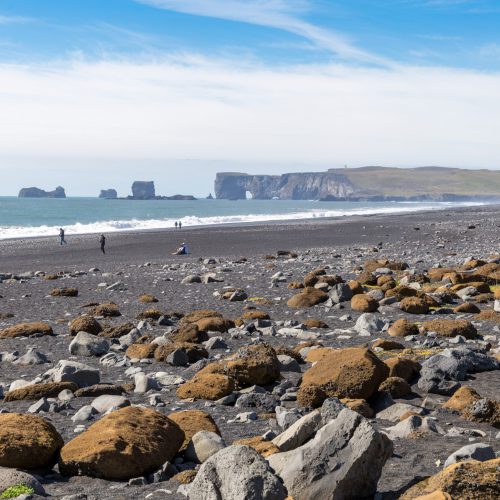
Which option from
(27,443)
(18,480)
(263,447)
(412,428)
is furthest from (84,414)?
(412,428)

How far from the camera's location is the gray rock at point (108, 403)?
8.96m

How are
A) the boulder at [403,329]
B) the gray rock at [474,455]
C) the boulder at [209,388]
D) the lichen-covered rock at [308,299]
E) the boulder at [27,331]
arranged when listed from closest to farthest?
the gray rock at [474,455]
the boulder at [209,388]
the boulder at [403,329]
the boulder at [27,331]
the lichen-covered rock at [308,299]

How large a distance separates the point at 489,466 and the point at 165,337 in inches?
370

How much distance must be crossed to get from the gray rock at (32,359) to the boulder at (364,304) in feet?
24.9

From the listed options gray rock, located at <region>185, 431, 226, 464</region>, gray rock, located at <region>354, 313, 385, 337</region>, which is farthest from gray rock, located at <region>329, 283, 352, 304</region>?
gray rock, located at <region>185, 431, 226, 464</region>

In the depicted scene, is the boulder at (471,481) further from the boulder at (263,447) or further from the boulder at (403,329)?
the boulder at (403,329)

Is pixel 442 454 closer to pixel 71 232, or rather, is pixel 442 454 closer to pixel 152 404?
pixel 152 404

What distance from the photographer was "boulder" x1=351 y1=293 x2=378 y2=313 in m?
16.8

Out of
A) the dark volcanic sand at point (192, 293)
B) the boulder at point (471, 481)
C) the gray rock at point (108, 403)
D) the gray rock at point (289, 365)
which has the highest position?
the boulder at point (471, 481)

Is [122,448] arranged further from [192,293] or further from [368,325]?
[192,293]

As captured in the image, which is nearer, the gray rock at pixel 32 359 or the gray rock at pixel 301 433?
the gray rock at pixel 301 433

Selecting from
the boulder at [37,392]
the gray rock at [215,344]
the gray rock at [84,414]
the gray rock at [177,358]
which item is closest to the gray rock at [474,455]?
the gray rock at [84,414]

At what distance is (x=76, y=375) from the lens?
Answer: 413 inches

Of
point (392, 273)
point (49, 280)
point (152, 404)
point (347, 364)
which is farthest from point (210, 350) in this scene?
point (49, 280)
